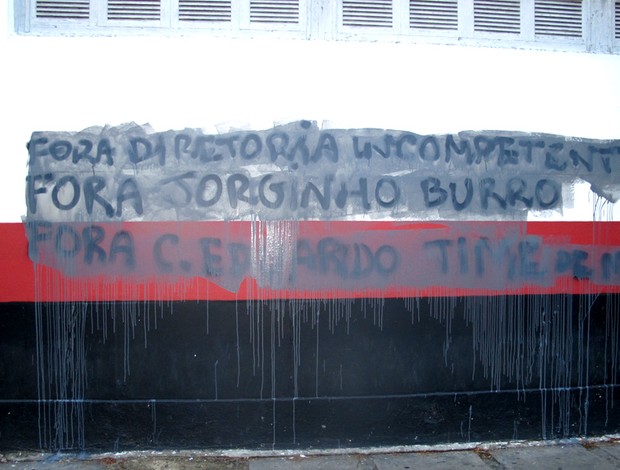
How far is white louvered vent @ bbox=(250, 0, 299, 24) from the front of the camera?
4.38m

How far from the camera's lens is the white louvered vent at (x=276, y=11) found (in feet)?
14.4

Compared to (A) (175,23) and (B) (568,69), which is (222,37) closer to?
(A) (175,23)

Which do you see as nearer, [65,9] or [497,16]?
[65,9]

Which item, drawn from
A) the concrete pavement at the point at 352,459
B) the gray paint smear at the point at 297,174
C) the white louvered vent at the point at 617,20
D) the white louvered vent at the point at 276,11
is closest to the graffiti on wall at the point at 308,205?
the gray paint smear at the point at 297,174

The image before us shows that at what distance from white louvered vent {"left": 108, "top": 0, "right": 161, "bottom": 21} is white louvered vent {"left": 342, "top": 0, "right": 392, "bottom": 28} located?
1555mm

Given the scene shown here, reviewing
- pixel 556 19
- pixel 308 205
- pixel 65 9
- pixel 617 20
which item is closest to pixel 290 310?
pixel 308 205

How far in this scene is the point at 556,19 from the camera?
183 inches

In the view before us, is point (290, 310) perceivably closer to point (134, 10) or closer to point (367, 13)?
point (367, 13)

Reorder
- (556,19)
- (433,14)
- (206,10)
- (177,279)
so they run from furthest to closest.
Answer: (556,19), (433,14), (206,10), (177,279)

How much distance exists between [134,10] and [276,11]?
116 centimetres

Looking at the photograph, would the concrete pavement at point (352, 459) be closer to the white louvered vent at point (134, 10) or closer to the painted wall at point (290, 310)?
the painted wall at point (290, 310)

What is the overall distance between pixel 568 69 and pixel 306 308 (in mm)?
3019

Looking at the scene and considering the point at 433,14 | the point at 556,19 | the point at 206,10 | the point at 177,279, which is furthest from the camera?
the point at 556,19

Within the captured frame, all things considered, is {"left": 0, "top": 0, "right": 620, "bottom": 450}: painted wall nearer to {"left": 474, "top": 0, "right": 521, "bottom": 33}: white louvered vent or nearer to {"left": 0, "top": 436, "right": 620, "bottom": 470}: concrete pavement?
{"left": 0, "top": 436, "right": 620, "bottom": 470}: concrete pavement
